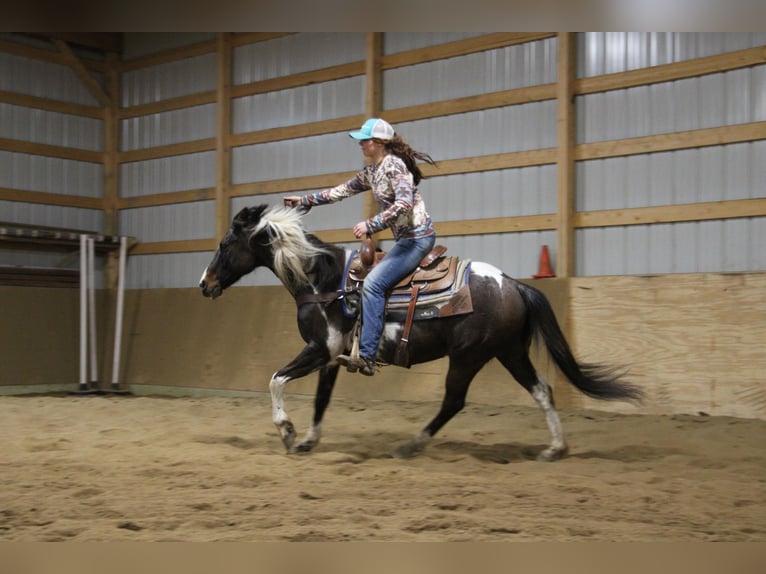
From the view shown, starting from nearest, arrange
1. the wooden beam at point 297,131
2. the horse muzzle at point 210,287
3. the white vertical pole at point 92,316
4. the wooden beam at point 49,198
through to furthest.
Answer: the horse muzzle at point 210,287 < the wooden beam at point 297,131 < the white vertical pole at point 92,316 < the wooden beam at point 49,198

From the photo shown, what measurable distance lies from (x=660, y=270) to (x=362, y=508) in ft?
16.7

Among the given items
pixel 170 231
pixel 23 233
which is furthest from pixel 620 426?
pixel 23 233

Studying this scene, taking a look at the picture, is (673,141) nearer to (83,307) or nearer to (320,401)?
(320,401)

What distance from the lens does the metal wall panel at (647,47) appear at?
7.39 meters

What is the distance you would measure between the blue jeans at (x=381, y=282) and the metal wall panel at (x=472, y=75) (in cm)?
407

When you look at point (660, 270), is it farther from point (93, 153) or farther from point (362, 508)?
point (93, 153)

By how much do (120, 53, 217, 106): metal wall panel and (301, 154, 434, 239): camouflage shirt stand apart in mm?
7170

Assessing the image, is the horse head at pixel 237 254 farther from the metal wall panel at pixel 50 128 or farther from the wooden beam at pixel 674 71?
the metal wall panel at pixel 50 128

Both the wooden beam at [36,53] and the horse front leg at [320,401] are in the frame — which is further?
the wooden beam at [36,53]

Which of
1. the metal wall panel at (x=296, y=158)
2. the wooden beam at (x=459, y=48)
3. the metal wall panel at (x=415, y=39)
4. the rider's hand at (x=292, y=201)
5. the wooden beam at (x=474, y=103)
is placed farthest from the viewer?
the metal wall panel at (x=296, y=158)

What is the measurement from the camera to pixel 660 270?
25.5 feet

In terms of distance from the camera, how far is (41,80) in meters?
12.1

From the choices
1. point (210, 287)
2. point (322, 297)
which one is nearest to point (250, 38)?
point (210, 287)

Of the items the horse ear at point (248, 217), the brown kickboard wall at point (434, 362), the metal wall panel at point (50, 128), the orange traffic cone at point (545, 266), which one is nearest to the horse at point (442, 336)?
the horse ear at point (248, 217)
